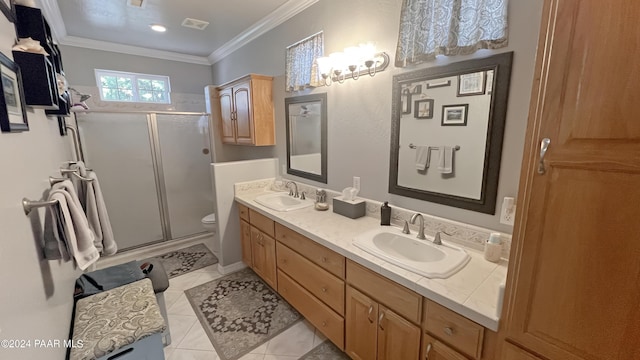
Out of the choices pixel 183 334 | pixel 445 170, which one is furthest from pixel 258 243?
pixel 445 170

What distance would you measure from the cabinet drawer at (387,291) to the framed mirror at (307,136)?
102 centimetres

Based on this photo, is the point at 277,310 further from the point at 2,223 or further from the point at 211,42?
the point at 211,42

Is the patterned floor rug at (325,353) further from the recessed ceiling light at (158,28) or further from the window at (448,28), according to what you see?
the recessed ceiling light at (158,28)

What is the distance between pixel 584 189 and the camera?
28.4 inches

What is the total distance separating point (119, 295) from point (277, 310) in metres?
1.13

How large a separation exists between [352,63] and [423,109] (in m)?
0.63

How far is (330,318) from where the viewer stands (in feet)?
5.57

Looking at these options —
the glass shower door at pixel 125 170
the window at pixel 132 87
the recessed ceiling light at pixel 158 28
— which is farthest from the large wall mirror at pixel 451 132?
the window at pixel 132 87

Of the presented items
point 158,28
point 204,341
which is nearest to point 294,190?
point 204,341

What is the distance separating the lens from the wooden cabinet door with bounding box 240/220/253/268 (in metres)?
2.59

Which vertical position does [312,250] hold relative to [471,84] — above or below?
below

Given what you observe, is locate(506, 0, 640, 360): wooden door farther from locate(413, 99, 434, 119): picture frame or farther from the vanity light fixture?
the vanity light fixture

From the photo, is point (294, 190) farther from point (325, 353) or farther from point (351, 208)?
point (325, 353)

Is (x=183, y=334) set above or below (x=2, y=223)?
below
